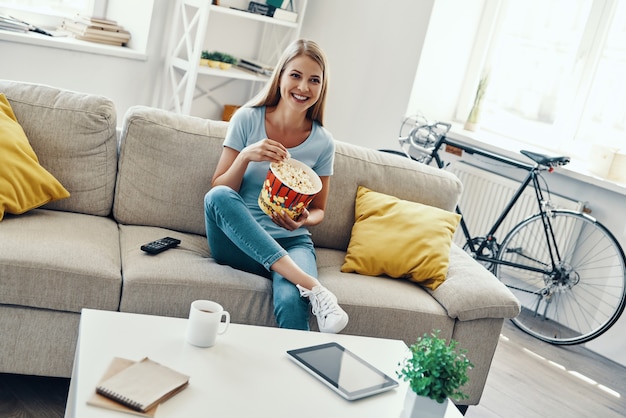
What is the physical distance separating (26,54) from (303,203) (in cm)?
219

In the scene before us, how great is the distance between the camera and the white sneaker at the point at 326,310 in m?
2.15

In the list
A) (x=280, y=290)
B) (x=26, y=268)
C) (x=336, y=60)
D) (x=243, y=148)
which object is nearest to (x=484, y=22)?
(x=336, y=60)

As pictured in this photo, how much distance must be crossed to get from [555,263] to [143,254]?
2.29m

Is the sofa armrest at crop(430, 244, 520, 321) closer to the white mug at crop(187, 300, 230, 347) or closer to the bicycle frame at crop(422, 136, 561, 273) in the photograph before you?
the white mug at crop(187, 300, 230, 347)

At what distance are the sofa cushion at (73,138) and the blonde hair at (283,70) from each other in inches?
21.0

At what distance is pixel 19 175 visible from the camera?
7.61ft

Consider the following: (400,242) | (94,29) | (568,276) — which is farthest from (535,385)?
(94,29)

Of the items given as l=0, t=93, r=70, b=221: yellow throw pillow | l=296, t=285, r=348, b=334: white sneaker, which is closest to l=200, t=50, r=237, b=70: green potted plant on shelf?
l=0, t=93, r=70, b=221: yellow throw pillow

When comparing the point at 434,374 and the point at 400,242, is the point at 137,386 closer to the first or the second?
the point at 434,374

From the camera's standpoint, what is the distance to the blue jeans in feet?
7.27

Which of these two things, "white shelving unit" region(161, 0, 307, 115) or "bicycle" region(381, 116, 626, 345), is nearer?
"bicycle" region(381, 116, 626, 345)

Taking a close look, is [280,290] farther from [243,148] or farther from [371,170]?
[371,170]

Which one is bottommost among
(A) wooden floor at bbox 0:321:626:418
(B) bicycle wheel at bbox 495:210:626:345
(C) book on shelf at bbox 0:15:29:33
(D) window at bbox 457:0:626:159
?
(A) wooden floor at bbox 0:321:626:418

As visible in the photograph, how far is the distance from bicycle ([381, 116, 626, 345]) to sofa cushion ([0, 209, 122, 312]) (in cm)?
213
